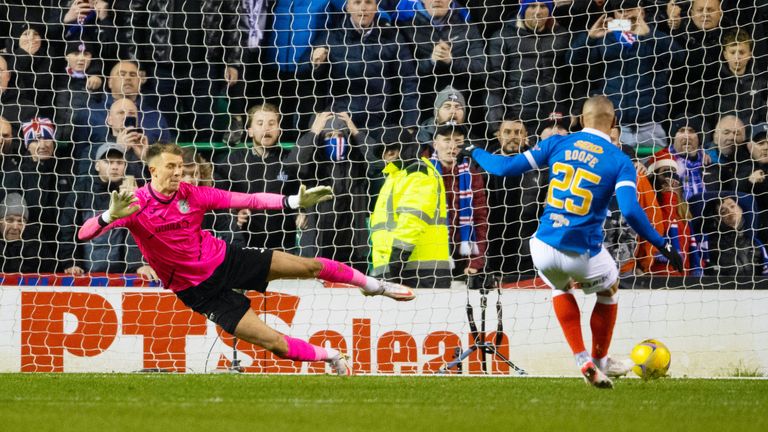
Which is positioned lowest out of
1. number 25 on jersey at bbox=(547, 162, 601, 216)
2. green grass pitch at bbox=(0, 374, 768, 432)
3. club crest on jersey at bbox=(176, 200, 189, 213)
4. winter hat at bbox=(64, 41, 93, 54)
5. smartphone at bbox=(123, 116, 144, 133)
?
green grass pitch at bbox=(0, 374, 768, 432)

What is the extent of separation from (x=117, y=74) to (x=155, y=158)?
150 inches

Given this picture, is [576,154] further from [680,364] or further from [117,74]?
[117,74]

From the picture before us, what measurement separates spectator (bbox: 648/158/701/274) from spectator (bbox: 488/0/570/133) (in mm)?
1301

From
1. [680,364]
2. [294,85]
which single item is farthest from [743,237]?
[294,85]

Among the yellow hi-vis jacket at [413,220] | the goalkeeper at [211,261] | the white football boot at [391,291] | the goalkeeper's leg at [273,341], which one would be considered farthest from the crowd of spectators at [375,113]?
the goalkeeper's leg at [273,341]

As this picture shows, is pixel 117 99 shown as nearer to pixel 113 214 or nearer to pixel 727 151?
pixel 113 214

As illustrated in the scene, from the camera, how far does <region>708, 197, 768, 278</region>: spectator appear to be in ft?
33.8

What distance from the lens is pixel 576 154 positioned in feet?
24.0

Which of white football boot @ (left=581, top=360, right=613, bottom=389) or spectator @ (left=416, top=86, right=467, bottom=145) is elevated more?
spectator @ (left=416, top=86, right=467, bottom=145)

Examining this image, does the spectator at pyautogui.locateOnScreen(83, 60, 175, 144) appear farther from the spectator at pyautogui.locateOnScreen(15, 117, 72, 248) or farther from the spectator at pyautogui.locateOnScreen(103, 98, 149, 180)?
the spectator at pyautogui.locateOnScreen(15, 117, 72, 248)

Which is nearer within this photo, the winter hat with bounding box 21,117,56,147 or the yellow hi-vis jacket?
the yellow hi-vis jacket

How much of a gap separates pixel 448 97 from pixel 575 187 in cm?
372

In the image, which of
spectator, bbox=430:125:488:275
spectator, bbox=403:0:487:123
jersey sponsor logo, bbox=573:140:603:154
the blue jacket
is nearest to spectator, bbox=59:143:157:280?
spectator, bbox=430:125:488:275

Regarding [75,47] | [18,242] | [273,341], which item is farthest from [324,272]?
[75,47]
